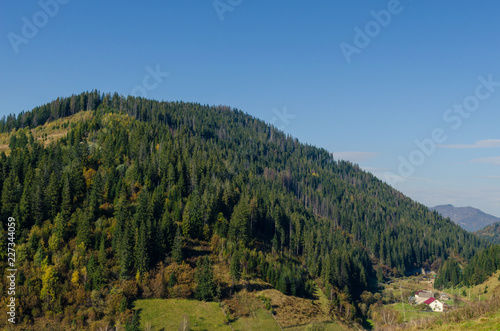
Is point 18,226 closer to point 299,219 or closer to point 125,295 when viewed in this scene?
point 125,295

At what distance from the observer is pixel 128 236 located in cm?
8769

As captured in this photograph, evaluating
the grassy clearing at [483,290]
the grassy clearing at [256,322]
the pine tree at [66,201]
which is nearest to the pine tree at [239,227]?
the grassy clearing at [256,322]

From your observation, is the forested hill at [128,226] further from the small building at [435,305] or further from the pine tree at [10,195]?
the small building at [435,305]

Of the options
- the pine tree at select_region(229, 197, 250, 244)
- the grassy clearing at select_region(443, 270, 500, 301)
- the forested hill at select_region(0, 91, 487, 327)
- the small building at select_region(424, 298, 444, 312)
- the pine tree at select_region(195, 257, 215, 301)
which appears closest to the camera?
the forested hill at select_region(0, 91, 487, 327)

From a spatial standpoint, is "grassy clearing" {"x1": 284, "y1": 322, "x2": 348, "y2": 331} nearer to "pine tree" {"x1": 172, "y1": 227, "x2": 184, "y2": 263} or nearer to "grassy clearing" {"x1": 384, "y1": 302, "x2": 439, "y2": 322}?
"grassy clearing" {"x1": 384, "y1": 302, "x2": 439, "y2": 322}

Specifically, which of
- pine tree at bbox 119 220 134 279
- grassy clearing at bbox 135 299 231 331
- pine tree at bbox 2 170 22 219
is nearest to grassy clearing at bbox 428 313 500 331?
grassy clearing at bbox 135 299 231 331

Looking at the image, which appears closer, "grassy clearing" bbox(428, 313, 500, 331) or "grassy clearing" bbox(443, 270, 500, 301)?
"grassy clearing" bbox(428, 313, 500, 331)

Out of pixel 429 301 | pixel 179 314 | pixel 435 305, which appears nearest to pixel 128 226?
pixel 179 314

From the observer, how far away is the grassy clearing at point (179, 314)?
236 ft

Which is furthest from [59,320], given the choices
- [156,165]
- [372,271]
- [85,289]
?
[372,271]

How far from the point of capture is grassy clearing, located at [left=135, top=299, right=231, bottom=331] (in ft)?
236

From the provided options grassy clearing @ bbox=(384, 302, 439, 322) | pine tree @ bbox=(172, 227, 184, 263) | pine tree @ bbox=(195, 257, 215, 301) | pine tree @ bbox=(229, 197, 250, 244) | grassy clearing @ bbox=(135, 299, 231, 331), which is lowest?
grassy clearing @ bbox=(384, 302, 439, 322)

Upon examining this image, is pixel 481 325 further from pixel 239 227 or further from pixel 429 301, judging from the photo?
pixel 429 301

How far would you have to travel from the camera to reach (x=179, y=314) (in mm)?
75500
